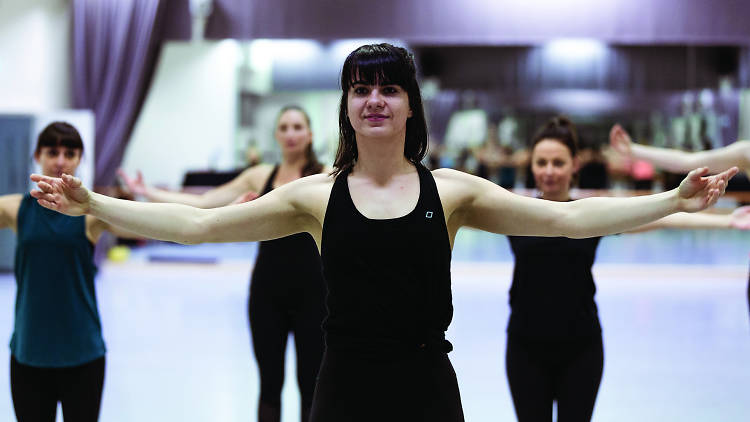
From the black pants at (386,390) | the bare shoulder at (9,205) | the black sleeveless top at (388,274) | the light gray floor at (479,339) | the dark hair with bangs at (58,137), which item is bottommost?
the light gray floor at (479,339)

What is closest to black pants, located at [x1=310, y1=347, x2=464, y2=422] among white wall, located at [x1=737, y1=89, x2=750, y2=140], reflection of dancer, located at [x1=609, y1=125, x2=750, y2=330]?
reflection of dancer, located at [x1=609, y1=125, x2=750, y2=330]

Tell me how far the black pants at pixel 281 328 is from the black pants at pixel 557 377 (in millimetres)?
864

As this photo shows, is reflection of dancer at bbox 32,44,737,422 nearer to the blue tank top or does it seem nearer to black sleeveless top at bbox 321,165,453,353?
black sleeveless top at bbox 321,165,453,353

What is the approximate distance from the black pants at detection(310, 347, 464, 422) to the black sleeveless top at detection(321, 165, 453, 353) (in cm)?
3

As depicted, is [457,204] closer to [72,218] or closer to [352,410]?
[352,410]

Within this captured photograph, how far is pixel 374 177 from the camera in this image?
175 cm

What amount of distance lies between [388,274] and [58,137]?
1.48 metres

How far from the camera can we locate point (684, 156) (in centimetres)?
368

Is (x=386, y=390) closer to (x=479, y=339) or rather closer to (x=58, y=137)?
(x=58, y=137)

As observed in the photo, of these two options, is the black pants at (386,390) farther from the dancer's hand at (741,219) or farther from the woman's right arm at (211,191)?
the woman's right arm at (211,191)

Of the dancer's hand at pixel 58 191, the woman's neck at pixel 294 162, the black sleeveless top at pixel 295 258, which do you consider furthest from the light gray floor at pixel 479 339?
the dancer's hand at pixel 58 191

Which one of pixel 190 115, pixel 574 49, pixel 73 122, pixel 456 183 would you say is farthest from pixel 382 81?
pixel 190 115

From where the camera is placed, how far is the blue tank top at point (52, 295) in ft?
8.02

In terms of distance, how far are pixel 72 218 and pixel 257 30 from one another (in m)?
7.85
